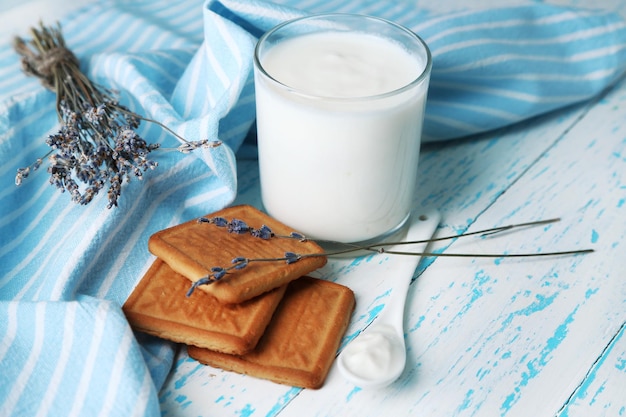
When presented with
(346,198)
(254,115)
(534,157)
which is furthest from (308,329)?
(534,157)

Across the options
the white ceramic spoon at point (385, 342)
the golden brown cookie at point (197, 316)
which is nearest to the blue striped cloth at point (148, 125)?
the golden brown cookie at point (197, 316)

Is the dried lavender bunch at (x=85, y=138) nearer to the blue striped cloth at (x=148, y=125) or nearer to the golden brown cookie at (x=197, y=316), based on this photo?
the blue striped cloth at (x=148, y=125)

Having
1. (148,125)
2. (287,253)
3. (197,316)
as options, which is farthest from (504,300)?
(148,125)

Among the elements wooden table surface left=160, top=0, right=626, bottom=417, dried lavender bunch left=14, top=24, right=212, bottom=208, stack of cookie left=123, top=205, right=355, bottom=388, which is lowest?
wooden table surface left=160, top=0, right=626, bottom=417

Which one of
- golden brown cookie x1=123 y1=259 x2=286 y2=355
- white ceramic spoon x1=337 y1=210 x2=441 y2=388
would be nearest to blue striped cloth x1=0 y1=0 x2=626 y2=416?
golden brown cookie x1=123 y1=259 x2=286 y2=355

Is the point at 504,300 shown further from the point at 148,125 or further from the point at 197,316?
the point at 148,125

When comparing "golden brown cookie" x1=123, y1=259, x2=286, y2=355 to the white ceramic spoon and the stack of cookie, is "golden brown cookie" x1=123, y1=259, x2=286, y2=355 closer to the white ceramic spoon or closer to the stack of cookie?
the stack of cookie
